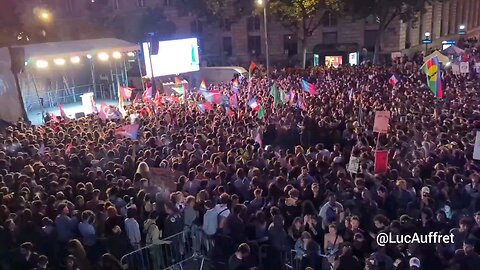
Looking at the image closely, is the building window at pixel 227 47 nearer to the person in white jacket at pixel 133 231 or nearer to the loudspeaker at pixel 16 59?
the loudspeaker at pixel 16 59

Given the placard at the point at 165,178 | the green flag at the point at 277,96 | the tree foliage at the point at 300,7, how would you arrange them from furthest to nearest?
the tree foliage at the point at 300,7 → the green flag at the point at 277,96 → the placard at the point at 165,178

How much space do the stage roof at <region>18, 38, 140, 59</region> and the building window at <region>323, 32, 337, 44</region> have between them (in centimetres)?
2436

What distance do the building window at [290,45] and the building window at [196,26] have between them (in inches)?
399

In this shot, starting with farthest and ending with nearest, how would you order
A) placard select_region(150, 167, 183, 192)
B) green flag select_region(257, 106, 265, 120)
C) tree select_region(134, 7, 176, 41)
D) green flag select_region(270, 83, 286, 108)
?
tree select_region(134, 7, 176, 41)
green flag select_region(270, 83, 286, 108)
green flag select_region(257, 106, 265, 120)
placard select_region(150, 167, 183, 192)

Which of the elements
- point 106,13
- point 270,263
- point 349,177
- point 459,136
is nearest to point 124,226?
point 270,263

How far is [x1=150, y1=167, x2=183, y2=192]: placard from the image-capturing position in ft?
35.3

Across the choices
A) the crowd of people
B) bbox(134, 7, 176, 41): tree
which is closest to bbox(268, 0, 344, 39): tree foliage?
bbox(134, 7, 176, 41): tree

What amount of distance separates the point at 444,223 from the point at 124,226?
5047 mm

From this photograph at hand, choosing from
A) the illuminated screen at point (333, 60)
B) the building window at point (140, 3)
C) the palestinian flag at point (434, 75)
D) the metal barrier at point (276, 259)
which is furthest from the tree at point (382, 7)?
the metal barrier at point (276, 259)

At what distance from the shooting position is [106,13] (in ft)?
189

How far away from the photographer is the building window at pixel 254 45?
5328cm

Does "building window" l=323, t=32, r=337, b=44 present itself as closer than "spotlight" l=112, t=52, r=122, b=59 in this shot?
No

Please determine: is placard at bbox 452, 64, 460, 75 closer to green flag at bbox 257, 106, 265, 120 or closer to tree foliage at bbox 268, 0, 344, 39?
green flag at bbox 257, 106, 265, 120

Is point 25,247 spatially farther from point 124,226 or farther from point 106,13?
point 106,13
